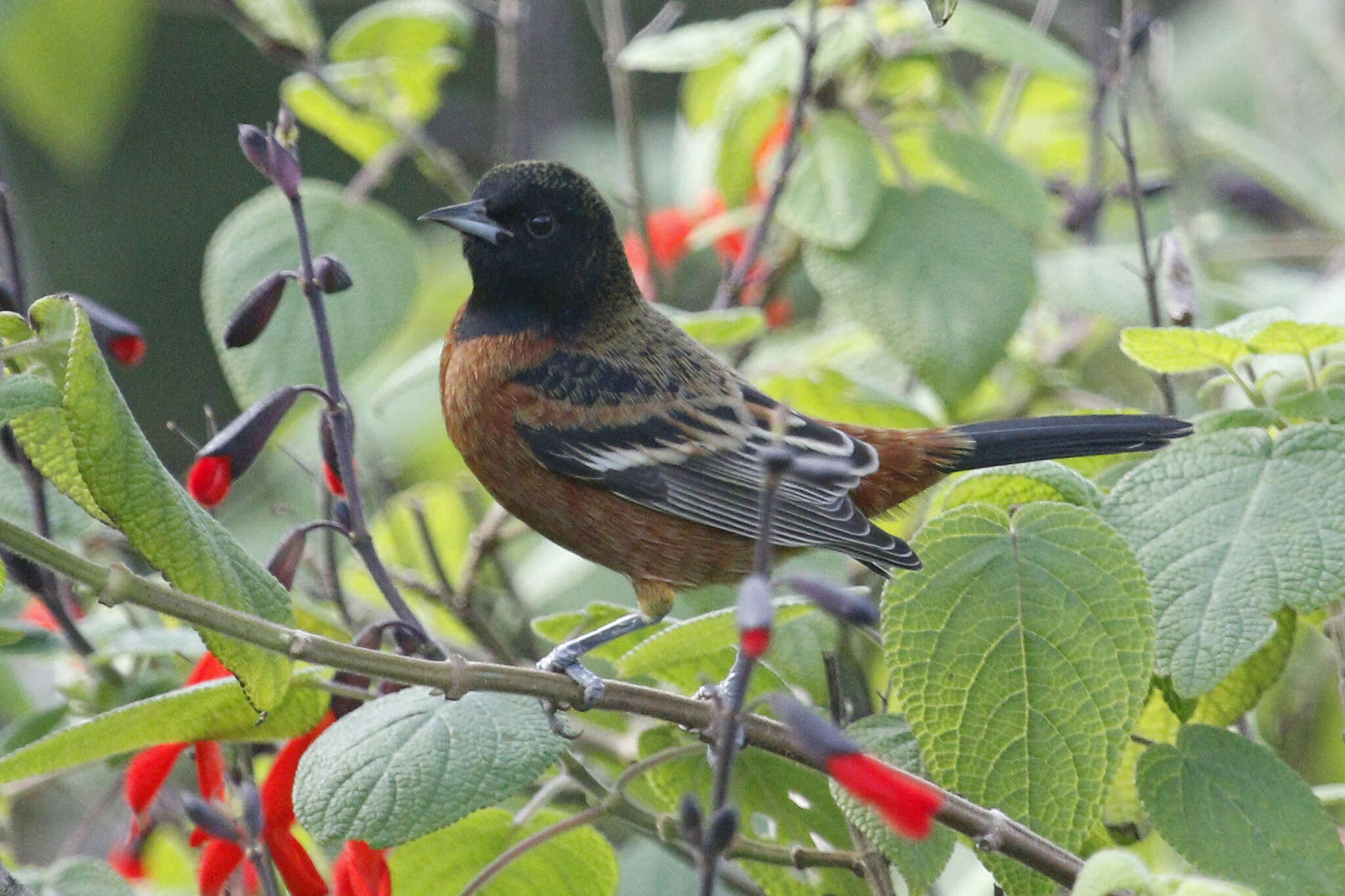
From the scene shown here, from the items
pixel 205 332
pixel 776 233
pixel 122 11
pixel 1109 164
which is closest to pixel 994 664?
pixel 776 233

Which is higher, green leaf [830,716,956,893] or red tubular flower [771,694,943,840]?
red tubular flower [771,694,943,840]

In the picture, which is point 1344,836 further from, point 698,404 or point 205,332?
point 205,332

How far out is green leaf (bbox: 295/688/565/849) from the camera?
1.64 metres

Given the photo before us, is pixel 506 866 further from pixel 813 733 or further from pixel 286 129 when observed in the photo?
pixel 286 129

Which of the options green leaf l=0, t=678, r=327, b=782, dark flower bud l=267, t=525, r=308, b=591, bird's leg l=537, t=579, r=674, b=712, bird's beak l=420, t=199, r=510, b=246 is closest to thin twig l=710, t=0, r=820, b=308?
bird's beak l=420, t=199, r=510, b=246

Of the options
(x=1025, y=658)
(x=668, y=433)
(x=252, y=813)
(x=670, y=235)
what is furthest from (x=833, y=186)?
(x=252, y=813)

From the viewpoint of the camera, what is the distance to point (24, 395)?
143 centimetres

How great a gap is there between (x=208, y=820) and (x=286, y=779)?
0.87 feet

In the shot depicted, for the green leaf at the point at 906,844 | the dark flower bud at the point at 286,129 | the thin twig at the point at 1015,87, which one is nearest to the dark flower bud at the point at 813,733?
the green leaf at the point at 906,844

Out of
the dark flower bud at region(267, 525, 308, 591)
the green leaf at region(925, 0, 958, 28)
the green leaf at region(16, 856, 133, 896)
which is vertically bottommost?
the green leaf at region(16, 856, 133, 896)

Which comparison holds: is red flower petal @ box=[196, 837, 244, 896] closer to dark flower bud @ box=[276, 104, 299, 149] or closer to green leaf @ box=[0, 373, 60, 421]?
green leaf @ box=[0, 373, 60, 421]

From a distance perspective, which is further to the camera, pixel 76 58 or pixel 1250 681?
pixel 76 58

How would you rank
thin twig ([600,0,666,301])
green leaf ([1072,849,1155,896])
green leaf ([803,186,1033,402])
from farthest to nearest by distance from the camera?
thin twig ([600,0,666,301]) → green leaf ([803,186,1033,402]) → green leaf ([1072,849,1155,896])

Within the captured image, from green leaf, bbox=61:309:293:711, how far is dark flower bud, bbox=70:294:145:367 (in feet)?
1.38
